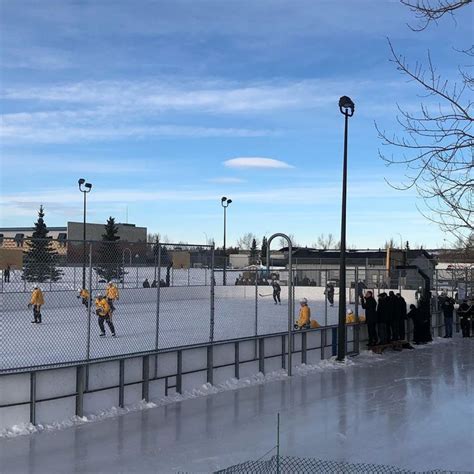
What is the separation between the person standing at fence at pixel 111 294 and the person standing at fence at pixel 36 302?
122 cm

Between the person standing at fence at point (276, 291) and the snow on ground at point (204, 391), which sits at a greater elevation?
the person standing at fence at point (276, 291)

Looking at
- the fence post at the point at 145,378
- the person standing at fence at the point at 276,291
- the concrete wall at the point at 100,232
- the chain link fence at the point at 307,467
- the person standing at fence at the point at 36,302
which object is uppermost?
the concrete wall at the point at 100,232

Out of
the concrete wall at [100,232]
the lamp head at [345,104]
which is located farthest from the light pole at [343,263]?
the concrete wall at [100,232]

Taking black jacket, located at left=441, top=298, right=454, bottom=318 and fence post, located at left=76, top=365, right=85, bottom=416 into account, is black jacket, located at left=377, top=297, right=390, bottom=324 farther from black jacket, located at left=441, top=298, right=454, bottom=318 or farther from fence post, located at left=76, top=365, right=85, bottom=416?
fence post, located at left=76, top=365, right=85, bottom=416

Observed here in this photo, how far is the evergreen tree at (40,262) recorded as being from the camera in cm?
891

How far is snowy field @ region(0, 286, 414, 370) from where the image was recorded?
10031mm

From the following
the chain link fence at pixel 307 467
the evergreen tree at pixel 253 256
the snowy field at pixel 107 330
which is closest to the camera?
the chain link fence at pixel 307 467

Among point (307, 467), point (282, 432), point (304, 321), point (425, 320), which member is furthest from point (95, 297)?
point (425, 320)

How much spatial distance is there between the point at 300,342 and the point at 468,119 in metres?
9.19

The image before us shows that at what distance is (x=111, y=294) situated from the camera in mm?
11344

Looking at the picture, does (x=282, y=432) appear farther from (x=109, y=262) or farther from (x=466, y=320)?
(x=466, y=320)

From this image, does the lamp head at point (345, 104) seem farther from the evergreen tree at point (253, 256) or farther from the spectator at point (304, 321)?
the evergreen tree at point (253, 256)

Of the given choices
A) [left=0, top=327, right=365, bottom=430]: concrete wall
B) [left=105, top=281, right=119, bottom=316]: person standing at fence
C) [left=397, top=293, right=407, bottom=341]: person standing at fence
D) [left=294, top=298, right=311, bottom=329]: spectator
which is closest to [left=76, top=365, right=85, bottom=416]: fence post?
[left=0, top=327, right=365, bottom=430]: concrete wall

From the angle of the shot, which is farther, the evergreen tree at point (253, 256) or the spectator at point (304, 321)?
the evergreen tree at point (253, 256)
